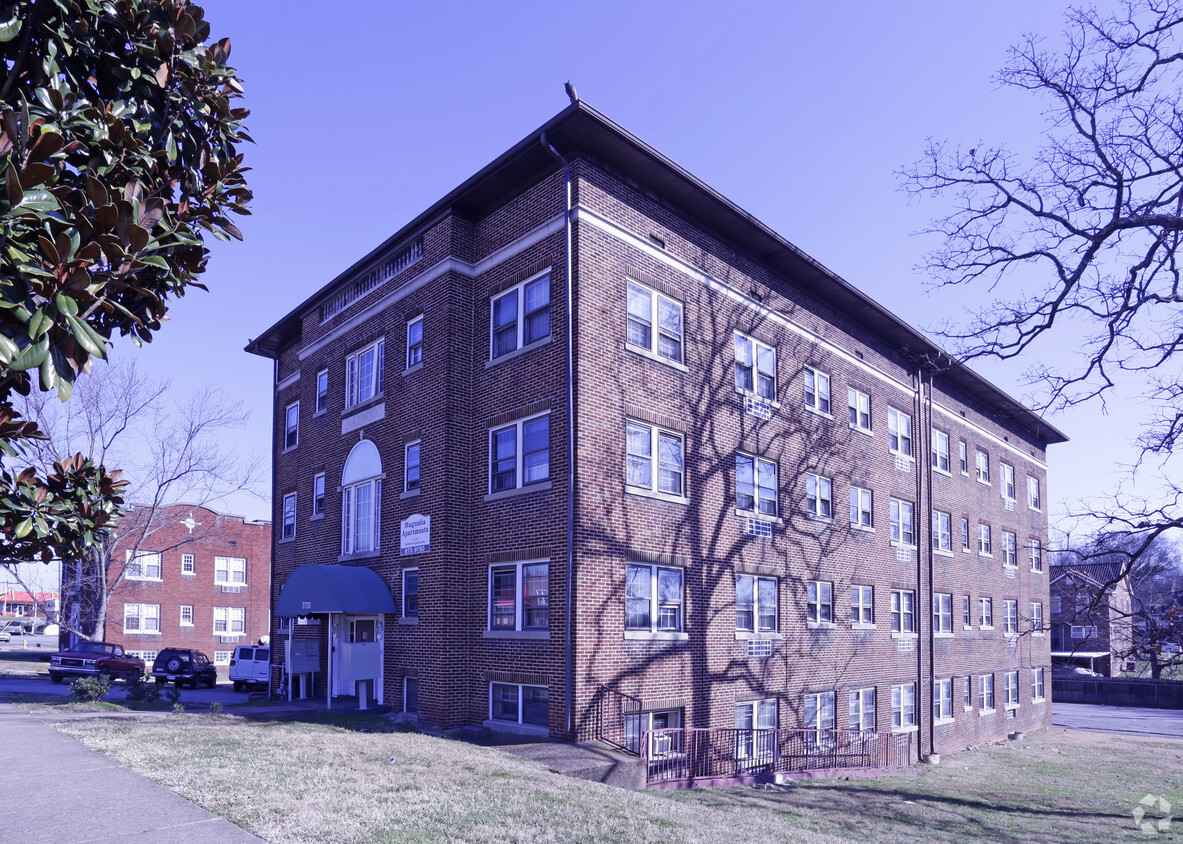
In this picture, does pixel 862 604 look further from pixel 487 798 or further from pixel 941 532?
pixel 487 798

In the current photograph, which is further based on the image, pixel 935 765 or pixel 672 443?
pixel 935 765

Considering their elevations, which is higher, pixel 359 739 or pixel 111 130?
pixel 111 130

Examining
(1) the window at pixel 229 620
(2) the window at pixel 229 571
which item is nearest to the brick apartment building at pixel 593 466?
(2) the window at pixel 229 571

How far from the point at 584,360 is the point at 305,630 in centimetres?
1390

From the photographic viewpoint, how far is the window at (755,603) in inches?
888

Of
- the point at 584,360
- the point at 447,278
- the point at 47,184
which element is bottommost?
the point at 47,184

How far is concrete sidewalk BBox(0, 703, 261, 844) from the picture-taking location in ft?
27.7

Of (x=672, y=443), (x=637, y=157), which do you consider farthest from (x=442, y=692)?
(x=637, y=157)

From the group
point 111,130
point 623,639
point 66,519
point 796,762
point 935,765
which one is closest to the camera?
point 111,130

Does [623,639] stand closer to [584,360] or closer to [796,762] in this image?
[584,360]

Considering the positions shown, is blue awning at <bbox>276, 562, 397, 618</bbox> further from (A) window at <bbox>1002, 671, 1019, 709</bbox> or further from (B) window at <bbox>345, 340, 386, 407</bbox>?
(A) window at <bbox>1002, 671, 1019, 709</bbox>

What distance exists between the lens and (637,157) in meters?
19.7

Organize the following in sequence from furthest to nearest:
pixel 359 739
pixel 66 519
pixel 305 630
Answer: pixel 305 630 → pixel 359 739 → pixel 66 519

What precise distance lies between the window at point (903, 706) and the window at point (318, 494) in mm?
19149
